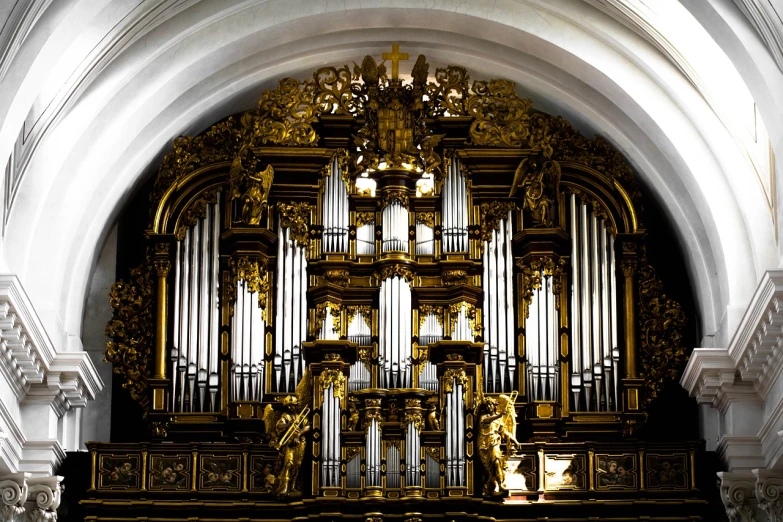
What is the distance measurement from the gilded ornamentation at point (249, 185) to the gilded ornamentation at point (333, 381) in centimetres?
255

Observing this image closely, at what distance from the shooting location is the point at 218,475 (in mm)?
23375

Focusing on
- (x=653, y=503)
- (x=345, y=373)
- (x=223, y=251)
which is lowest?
(x=653, y=503)

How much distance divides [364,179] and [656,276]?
12.6ft

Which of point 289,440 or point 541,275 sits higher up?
point 541,275

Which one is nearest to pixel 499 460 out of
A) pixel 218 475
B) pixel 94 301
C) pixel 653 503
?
pixel 653 503

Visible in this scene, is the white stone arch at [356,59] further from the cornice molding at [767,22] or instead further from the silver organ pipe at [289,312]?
the cornice molding at [767,22]

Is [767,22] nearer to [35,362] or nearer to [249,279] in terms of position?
[249,279]

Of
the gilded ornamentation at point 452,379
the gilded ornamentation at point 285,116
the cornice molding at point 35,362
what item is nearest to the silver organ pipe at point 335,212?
the gilded ornamentation at point 285,116

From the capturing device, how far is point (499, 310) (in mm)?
24594

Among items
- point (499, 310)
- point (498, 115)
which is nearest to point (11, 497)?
point (499, 310)

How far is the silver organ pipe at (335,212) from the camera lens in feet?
81.1

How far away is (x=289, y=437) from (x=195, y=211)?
3494mm

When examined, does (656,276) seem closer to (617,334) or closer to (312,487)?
(617,334)

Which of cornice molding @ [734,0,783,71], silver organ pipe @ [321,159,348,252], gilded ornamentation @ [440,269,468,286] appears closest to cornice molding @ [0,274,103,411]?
silver organ pipe @ [321,159,348,252]
